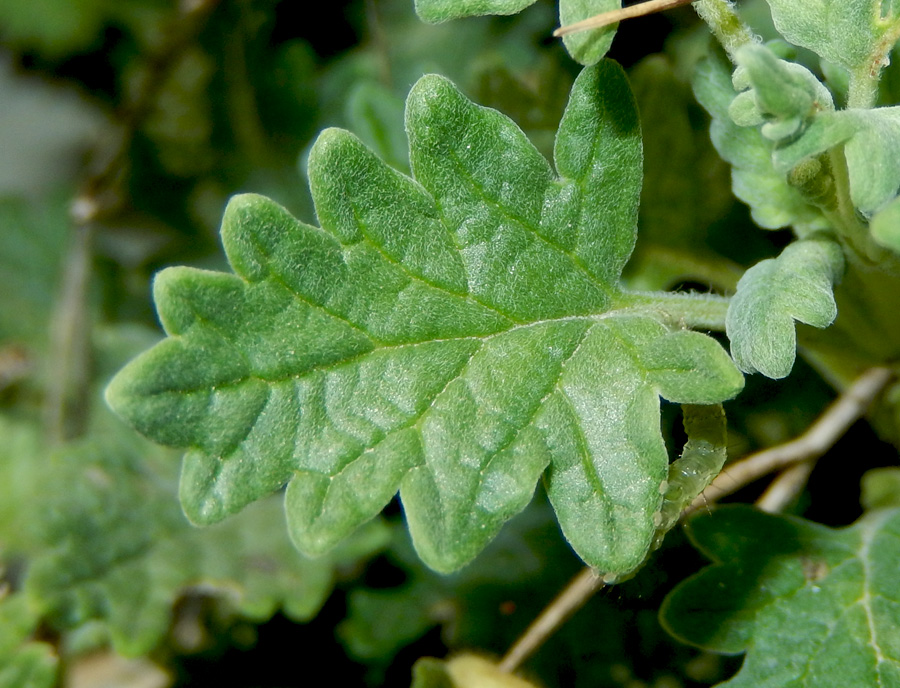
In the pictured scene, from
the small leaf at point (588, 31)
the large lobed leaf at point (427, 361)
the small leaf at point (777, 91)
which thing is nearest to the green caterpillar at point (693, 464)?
the large lobed leaf at point (427, 361)

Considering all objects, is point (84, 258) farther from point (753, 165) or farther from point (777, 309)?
point (777, 309)

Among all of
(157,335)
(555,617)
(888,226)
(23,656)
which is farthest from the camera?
(157,335)

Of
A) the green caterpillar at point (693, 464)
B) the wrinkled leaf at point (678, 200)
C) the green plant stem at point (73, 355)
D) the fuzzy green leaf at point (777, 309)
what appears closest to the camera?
the fuzzy green leaf at point (777, 309)

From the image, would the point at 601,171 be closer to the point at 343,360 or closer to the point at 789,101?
the point at 789,101

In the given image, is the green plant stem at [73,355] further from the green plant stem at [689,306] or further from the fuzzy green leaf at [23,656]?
the green plant stem at [689,306]

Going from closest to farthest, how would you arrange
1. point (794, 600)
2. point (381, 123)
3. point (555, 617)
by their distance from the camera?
point (794, 600) → point (555, 617) → point (381, 123)

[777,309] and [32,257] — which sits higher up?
[32,257]

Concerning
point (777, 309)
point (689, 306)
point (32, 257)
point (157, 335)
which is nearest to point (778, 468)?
point (689, 306)
